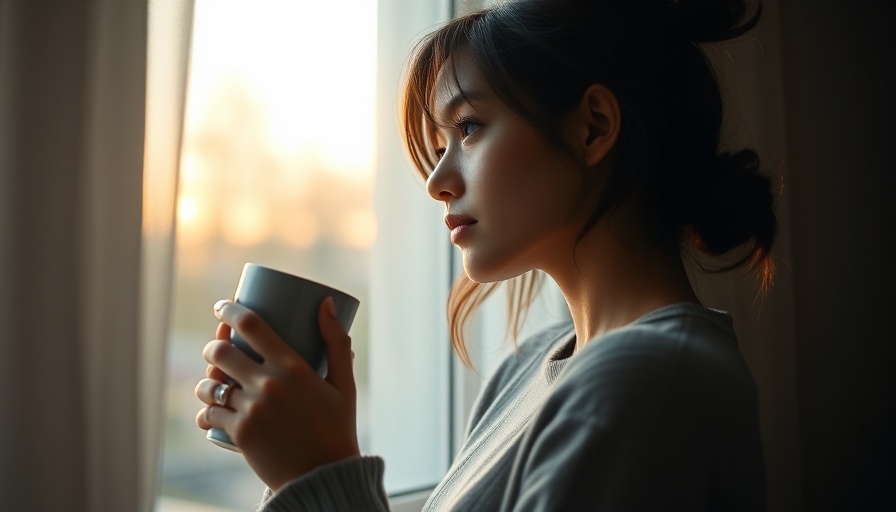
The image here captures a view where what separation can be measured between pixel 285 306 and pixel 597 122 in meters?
0.39

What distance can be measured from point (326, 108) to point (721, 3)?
648mm

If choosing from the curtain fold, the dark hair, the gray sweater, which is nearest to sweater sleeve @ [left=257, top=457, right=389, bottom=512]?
the gray sweater

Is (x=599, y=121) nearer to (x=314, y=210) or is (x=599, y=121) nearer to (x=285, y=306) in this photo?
(x=285, y=306)

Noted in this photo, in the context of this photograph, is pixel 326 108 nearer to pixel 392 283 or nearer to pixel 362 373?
pixel 392 283

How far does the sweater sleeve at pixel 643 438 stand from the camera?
0.58 m

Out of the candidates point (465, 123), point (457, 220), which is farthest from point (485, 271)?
point (465, 123)

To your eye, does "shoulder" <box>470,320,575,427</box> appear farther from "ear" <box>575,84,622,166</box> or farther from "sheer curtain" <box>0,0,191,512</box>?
"sheer curtain" <box>0,0,191,512</box>

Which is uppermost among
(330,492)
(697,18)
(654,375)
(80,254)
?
Result: (697,18)

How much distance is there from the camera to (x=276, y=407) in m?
0.64

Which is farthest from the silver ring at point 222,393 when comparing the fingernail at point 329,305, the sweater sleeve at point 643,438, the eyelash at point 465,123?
the eyelash at point 465,123

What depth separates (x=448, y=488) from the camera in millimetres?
889

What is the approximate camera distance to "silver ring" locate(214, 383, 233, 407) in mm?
670

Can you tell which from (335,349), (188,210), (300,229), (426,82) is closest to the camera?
(335,349)

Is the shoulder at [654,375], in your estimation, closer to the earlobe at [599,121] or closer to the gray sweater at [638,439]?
the gray sweater at [638,439]
